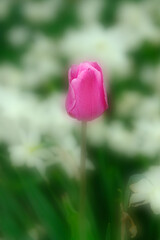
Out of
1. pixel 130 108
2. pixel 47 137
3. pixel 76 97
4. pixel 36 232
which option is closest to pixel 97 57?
pixel 130 108

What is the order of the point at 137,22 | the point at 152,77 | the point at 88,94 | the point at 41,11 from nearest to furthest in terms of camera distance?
the point at 88,94, the point at 152,77, the point at 137,22, the point at 41,11

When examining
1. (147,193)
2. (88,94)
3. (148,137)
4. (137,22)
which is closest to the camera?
(88,94)

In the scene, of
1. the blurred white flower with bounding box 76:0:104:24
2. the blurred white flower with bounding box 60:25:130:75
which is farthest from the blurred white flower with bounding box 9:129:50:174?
the blurred white flower with bounding box 76:0:104:24

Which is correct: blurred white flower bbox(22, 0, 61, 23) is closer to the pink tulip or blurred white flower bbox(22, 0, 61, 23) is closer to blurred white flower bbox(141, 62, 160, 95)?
blurred white flower bbox(141, 62, 160, 95)

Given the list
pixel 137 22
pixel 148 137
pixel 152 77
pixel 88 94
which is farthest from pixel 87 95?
pixel 137 22

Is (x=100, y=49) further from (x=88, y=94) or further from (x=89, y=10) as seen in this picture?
(x=88, y=94)

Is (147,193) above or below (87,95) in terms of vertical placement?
below

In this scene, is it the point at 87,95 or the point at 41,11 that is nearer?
the point at 87,95
